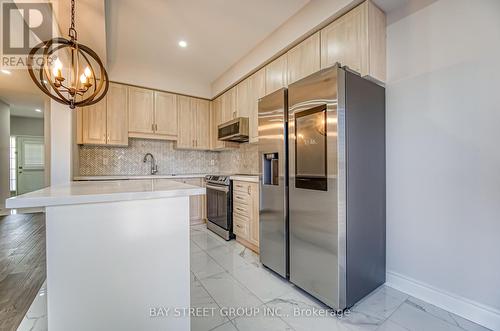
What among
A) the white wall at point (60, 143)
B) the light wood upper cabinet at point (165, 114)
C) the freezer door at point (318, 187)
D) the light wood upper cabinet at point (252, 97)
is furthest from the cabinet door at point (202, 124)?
the freezer door at point (318, 187)

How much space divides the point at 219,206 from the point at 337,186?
7.34 ft

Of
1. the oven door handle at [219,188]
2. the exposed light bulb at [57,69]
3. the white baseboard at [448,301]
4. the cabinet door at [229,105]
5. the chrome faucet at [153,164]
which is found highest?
the cabinet door at [229,105]

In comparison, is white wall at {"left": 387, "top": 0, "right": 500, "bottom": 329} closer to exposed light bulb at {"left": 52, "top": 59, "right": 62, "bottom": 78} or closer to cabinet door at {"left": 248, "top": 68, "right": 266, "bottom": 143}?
cabinet door at {"left": 248, "top": 68, "right": 266, "bottom": 143}

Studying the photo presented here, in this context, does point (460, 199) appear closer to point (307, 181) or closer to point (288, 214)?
point (307, 181)

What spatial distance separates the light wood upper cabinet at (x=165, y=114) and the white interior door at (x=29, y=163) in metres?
6.06

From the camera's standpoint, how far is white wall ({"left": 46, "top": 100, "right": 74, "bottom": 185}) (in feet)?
7.91

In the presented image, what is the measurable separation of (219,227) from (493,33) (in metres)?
3.55

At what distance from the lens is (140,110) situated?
3783 millimetres

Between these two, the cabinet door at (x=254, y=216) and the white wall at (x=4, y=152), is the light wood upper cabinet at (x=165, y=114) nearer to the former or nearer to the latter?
the cabinet door at (x=254, y=216)

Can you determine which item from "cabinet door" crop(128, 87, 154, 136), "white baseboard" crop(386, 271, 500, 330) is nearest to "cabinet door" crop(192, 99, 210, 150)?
"cabinet door" crop(128, 87, 154, 136)

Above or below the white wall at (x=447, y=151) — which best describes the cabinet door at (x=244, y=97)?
above

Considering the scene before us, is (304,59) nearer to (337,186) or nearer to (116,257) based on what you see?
(337,186)

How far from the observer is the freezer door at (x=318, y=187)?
160 centimetres

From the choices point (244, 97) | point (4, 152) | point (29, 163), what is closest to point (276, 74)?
point (244, 97)
